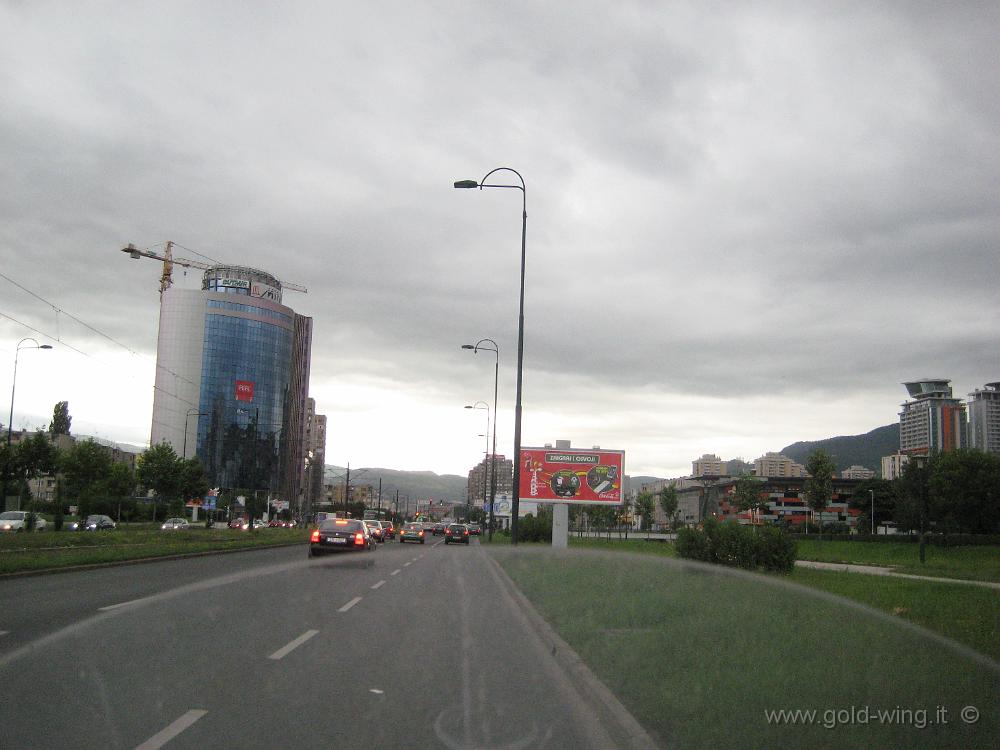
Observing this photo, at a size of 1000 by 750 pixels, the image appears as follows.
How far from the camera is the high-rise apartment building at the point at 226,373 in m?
153

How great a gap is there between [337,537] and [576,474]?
21.3 meters

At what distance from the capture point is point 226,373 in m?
153

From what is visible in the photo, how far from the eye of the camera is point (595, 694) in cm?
735

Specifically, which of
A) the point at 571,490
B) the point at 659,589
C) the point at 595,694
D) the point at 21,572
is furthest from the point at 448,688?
the point at 571,490

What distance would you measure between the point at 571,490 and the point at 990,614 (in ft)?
123

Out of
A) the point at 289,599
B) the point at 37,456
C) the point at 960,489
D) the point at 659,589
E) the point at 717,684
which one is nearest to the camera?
the point at 717,684

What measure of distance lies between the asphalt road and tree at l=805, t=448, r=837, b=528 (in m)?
71.9

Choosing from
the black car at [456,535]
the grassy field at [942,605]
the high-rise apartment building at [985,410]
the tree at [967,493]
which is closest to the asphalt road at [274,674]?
the grassy field at [942,605]

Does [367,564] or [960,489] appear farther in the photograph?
[960,489]

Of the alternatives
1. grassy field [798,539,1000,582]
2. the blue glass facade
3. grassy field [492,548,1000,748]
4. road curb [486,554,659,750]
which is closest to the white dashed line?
road curb [486,554,659,750]

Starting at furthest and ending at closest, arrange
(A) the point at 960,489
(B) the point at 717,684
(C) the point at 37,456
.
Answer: (A) the point at 960,489, (C) the point at 37,456, (B) the point at 717,684

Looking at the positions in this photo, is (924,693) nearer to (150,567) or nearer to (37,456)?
(150,567)

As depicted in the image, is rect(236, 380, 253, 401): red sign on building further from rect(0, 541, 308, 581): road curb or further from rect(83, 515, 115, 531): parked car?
rect(0, 541, 308, 581): road curb

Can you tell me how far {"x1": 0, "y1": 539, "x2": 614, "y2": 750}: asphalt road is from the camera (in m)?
6.18
